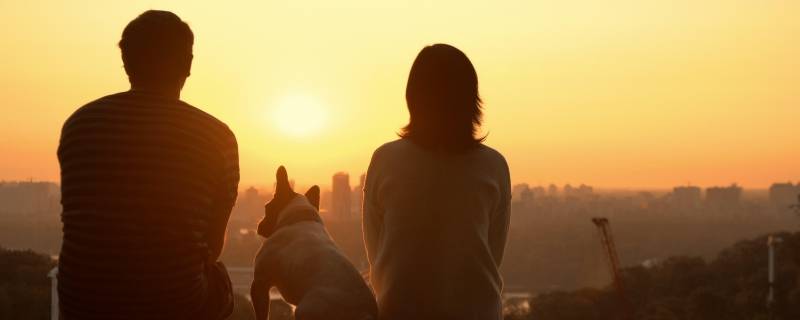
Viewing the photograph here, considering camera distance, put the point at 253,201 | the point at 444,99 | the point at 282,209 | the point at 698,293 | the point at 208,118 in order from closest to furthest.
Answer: the point at 208,118
the point at 444,99
the point at 282,209
the point at 253,201
the point at 698,293

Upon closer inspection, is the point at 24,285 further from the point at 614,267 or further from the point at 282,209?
the point at 614,267

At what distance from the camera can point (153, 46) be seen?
3363 mm

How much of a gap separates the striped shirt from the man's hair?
6.7 inches

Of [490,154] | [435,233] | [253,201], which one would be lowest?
[253,201]

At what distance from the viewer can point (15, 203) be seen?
9000cm

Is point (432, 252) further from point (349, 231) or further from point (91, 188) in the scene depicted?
point (349, 231)

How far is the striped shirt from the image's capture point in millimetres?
3061

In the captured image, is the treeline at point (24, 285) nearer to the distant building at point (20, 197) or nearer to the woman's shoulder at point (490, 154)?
the woman's shoulder at point (490, 154)

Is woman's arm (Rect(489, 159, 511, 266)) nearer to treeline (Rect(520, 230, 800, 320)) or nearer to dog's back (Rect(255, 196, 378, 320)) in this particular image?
dog's back (Rect(255, 196, 378, 320))

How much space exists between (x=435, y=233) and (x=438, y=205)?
0.41 ft

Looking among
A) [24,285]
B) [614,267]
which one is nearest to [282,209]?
[24,285]

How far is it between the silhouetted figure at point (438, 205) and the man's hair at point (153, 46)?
1.06 m

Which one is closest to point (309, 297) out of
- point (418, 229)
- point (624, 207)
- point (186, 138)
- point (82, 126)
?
point (418, 229)

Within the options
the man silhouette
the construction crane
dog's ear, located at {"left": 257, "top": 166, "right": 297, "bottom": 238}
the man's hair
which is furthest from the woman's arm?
the construction crane
